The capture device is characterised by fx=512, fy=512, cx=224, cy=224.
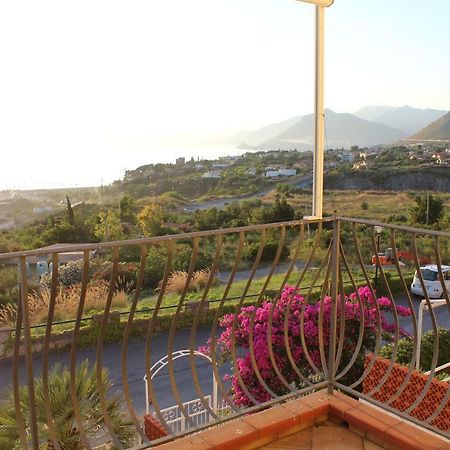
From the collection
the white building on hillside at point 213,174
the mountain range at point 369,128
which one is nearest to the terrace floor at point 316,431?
the mountain range at point 369,128

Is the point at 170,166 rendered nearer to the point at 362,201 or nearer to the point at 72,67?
the point at 72,67

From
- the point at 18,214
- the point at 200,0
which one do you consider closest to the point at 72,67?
the point at 18,214

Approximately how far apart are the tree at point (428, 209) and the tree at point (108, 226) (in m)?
7.44

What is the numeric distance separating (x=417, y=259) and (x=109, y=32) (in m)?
7.19

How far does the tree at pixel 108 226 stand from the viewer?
1217cm

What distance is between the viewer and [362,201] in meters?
10.7

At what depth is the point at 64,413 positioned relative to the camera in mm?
3412

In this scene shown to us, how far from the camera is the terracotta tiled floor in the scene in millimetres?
2035

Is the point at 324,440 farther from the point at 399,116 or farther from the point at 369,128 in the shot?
the point at 399,116

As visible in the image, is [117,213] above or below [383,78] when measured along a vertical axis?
below

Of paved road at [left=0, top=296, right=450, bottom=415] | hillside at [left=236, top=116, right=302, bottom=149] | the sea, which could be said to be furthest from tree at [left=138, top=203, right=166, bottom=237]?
hillside at [left=236, top=116, right=302, bottom=149]

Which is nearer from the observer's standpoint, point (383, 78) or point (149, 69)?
point (383, 78)

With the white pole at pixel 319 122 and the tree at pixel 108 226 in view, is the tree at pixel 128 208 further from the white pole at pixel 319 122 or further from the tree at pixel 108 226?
the white pole at pixel 319 122

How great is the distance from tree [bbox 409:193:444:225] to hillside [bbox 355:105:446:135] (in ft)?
7.82
